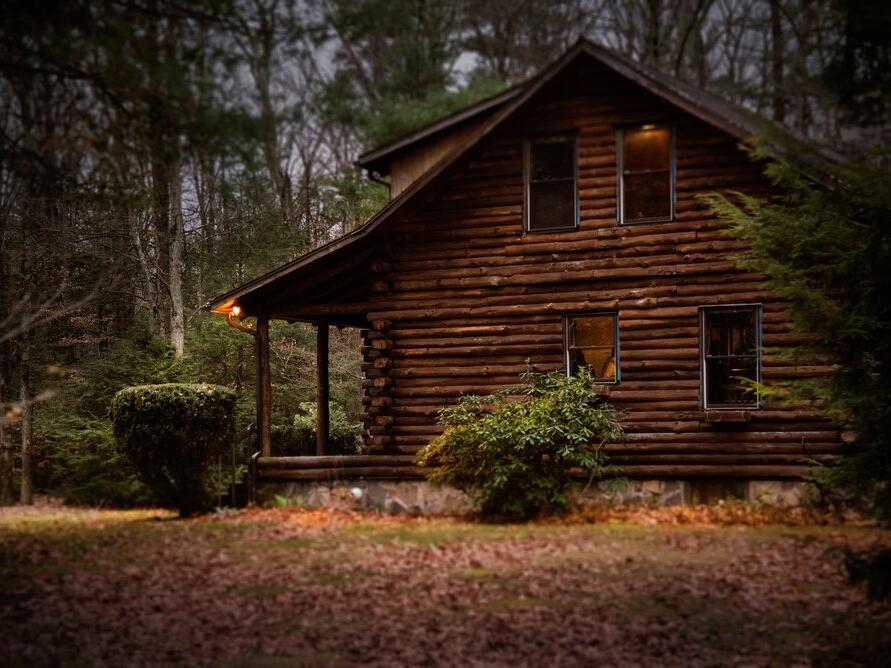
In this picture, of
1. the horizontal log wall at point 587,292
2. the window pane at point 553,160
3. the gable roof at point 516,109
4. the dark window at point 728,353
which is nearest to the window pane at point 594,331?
the horizontal log wall at point 587,292

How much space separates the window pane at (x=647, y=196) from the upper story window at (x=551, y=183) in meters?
0.88

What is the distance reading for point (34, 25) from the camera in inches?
366

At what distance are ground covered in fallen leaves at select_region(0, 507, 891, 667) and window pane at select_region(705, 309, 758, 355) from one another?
3235 mm

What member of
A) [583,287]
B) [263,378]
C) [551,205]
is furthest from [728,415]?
[263,378]

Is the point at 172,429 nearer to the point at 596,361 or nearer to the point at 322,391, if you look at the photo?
the point at 322,391

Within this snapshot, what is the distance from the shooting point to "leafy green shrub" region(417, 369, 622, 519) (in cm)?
1505

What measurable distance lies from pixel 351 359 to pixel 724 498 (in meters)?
13.5

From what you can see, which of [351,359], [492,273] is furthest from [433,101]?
[492,273]

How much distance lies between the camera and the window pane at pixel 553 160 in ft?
57.9

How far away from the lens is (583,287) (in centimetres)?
1705

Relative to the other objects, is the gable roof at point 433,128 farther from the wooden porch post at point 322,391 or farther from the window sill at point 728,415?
the window sill at point 728,415

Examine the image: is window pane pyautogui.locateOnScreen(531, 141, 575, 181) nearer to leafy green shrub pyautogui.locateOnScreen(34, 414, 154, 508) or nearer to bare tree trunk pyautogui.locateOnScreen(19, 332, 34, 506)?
leafy green shrub pyautogui.locateOnScreen(34, 414, 154, 508)

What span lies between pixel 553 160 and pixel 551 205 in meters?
0.81

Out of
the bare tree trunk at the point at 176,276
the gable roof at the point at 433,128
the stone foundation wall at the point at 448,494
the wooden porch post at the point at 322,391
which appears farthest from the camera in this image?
the bare tree trunk at the point at 176,276
